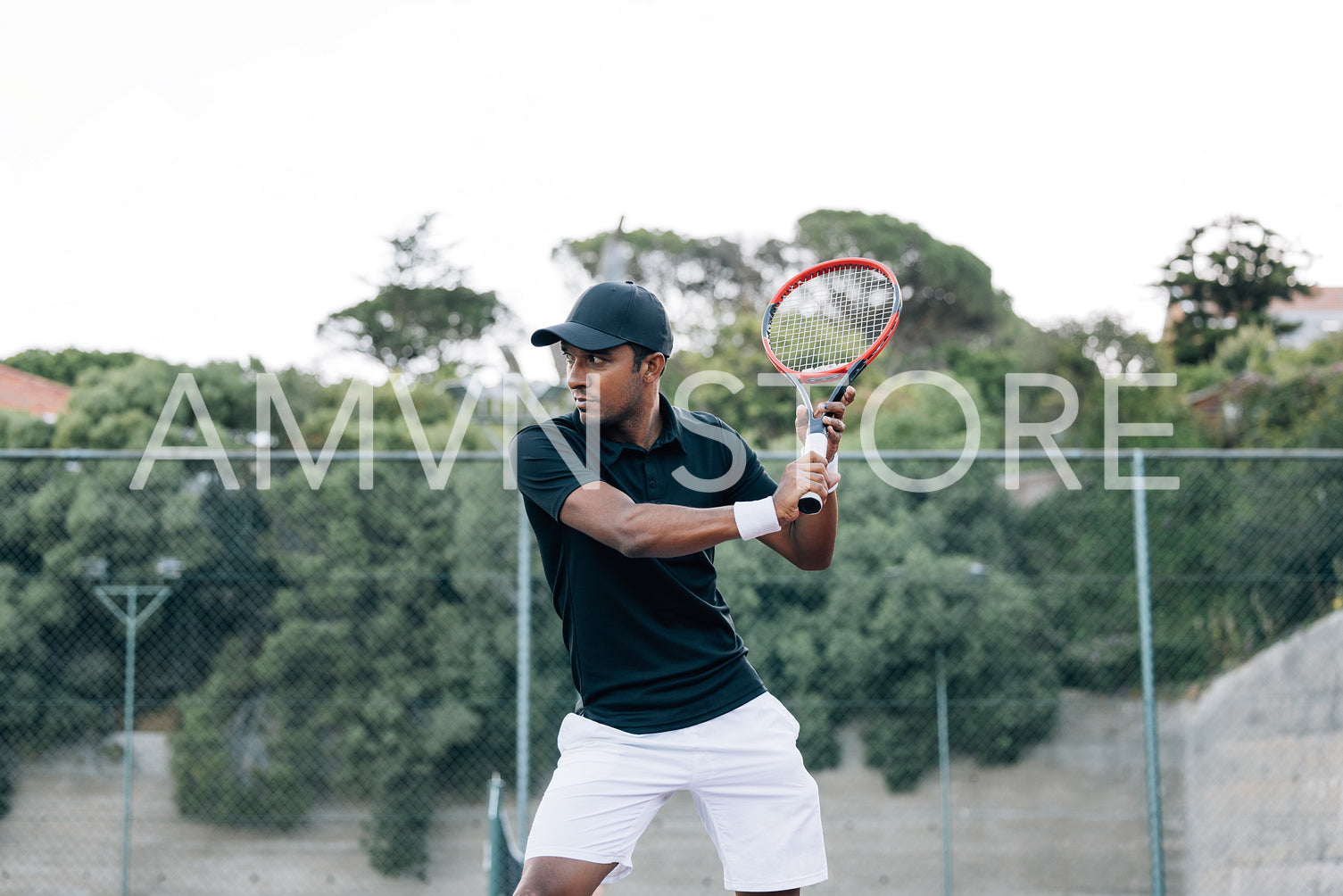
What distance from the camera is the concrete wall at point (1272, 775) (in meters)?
5.44

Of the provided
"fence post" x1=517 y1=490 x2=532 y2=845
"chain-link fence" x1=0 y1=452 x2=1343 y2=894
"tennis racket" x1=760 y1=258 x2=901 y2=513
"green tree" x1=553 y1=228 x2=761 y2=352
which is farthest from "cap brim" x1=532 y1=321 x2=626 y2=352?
"green tree" x1=553 y1=228 x2=761 y2=352

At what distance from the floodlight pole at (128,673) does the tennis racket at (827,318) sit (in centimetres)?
423

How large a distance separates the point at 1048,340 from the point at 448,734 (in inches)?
595

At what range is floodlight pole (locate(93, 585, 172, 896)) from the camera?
5441mm

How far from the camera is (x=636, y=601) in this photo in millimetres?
2400

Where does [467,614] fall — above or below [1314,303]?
below

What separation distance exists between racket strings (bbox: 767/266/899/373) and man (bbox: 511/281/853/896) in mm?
593

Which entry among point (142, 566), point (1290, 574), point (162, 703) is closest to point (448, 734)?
point (162, 703)

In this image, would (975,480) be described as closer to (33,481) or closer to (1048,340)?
(33,481)

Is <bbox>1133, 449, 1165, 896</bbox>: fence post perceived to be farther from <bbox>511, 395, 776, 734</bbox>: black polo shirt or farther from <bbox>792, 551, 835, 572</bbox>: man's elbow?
<bbox>511, 395, 776, 734</bbox>: black polo shirt

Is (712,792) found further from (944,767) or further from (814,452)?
(944,767)

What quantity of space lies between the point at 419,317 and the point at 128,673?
50.5 feet

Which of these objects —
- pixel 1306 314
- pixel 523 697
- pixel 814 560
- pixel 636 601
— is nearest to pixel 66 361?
pixel 523 697

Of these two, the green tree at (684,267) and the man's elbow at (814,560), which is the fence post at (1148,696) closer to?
the man's elbow at (814,560)
